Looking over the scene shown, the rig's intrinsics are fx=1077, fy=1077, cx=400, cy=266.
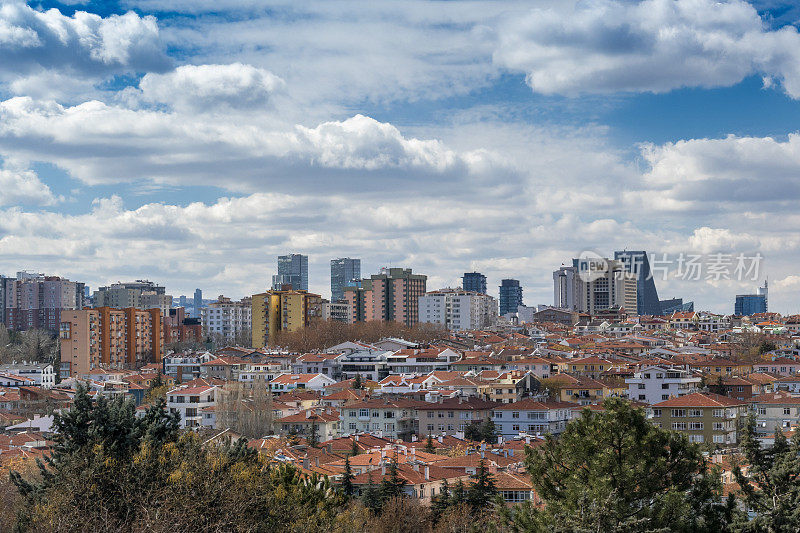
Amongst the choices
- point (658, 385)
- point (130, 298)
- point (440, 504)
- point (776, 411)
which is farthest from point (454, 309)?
point (440, 504)

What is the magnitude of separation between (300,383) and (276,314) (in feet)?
86.6

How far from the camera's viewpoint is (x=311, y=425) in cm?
3103

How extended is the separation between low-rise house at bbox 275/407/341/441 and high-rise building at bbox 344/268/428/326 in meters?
46.7

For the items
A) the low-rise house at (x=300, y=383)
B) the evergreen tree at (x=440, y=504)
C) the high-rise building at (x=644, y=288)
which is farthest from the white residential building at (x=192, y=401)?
the high-rise building at (x=644, y=288)

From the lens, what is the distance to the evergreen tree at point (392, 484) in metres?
19.3

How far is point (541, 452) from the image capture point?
10766 millimetres

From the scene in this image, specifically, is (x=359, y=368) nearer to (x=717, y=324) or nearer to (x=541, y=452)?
(x=541, y=452)

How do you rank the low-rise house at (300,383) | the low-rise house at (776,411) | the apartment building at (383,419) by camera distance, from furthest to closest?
the low-rise house at (300,383) → the apartment building at (383,419) → the low-rise house at (776,411)

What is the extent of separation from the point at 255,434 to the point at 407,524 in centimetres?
1384

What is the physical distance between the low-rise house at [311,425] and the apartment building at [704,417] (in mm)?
9249

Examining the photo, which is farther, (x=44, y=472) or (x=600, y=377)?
(x=600, y=377)

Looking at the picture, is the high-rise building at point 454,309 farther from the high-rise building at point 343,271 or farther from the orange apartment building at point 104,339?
the high-rise building at point 343,271

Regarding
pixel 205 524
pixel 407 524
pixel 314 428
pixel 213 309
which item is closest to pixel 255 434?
pixel 314 428

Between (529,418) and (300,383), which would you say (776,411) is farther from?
(300,383)
